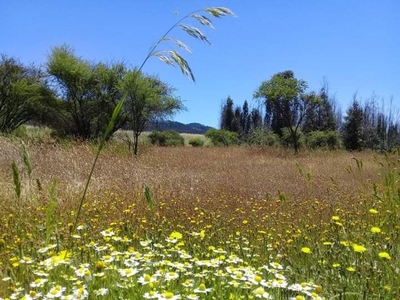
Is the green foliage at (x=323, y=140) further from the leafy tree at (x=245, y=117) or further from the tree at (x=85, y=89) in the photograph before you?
the leafy tree at (x=245, y=117)

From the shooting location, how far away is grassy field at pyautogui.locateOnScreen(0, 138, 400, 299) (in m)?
1.85

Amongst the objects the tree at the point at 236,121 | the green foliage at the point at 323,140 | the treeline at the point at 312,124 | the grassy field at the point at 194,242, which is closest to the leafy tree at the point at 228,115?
the tree at the point at 236,121

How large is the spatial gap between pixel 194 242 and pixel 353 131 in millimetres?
26103

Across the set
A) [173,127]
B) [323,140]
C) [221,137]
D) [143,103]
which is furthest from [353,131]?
[173,127]

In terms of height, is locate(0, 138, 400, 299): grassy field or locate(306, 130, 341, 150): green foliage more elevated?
locate(306, 130, 341, 150): green foliage

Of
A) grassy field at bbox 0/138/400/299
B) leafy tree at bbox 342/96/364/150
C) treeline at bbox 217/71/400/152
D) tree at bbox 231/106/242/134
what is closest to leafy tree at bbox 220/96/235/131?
tree at bbox 231/106/242/134

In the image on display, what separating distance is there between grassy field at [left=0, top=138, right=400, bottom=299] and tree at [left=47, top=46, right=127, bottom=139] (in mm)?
14974

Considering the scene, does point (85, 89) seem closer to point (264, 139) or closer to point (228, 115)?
point (264, 139)

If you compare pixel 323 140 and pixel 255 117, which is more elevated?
pixel 255 117

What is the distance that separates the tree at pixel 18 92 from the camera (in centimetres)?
2153

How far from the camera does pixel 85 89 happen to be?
21.0 meters

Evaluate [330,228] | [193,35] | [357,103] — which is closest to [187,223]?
[330,228]

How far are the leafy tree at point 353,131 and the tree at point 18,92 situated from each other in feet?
64.9

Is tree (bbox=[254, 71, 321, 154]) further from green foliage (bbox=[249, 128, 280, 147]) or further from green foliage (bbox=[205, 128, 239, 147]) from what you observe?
green foliage (bbox=[205, 128, 239, 147])
